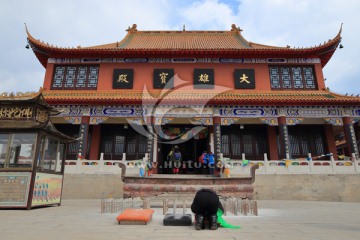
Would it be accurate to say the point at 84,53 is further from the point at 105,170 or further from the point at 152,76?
the point at 105,170

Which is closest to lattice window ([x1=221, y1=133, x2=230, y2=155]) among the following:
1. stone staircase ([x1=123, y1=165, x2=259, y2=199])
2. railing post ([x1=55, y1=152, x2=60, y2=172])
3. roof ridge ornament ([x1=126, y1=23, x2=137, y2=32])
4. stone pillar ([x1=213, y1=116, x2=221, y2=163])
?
stone pillar ([x1=213, y1=116, x2=221, y2=163])

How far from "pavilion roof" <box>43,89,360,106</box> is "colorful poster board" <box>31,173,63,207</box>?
18.3 feet

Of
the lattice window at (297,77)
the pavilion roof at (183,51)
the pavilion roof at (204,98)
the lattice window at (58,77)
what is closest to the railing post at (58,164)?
the pavilion roof at (204,98)

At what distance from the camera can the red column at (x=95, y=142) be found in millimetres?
13602

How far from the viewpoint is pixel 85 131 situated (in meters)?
12.5

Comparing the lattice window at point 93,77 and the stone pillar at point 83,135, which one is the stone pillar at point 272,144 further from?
the lattice window at point 93,77

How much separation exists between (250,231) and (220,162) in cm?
733

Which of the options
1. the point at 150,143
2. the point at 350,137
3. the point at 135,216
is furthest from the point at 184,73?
the point at 135,216

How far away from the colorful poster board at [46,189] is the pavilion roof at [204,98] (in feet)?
18.3

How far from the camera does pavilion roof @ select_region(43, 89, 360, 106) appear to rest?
12305 mm

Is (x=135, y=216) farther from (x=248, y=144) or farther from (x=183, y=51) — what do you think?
(x=183, y=51)

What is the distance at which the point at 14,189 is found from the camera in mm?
6379

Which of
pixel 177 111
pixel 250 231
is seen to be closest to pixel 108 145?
pixel 177 111

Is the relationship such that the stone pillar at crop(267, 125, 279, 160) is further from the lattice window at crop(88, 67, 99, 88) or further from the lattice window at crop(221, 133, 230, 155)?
the lattice window at crop(88, 67, 99, 88)
